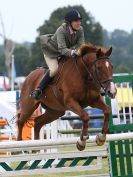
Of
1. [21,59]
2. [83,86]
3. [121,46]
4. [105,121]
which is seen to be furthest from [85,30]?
[121,46]

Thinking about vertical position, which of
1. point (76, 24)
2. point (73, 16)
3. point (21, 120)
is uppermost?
point (73, 16)

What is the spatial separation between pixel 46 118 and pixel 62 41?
60.1 inches

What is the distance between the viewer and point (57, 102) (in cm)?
765

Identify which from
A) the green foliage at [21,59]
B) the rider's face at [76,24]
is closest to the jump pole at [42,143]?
the rider's face at [76,24]

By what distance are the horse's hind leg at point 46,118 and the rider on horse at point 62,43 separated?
46 centimetres

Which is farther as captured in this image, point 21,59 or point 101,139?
point 21,59

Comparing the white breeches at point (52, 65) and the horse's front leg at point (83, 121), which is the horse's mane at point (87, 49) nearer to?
the white breeches at point (52, 65)

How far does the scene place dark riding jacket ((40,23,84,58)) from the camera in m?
7.29

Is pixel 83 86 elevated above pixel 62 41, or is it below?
below

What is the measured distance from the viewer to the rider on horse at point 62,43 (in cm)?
722

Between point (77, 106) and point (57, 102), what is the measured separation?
88 cm

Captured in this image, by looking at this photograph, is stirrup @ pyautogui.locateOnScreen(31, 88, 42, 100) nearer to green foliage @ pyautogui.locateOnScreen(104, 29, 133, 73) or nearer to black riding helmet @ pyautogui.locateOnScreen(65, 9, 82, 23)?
black riding helmet @ pyautogui.locateOnScreen(65, 9, 82, 23)

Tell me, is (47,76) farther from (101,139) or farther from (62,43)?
(101,139)

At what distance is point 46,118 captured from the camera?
840 centimetres
